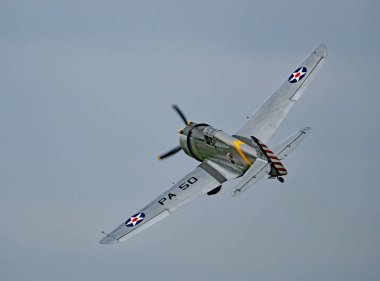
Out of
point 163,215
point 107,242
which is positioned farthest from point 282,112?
point 107,242

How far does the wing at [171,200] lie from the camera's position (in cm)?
3419

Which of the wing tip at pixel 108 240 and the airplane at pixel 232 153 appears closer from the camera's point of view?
the wing tip at pixel 108 240

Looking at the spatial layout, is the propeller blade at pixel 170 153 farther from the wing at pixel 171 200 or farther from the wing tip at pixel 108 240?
the wing tip at pixel 108 240

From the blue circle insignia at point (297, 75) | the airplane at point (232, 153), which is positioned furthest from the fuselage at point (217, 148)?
the blue circle insignia at point (297, 75)

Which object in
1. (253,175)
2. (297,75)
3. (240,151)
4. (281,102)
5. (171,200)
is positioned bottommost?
(253,175)

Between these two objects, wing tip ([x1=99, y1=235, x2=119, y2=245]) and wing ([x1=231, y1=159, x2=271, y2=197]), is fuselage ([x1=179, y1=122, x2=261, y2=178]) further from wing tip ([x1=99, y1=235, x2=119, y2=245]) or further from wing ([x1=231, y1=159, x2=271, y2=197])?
wing tip ([x1=99, y1=235, x2=119, y2=245])

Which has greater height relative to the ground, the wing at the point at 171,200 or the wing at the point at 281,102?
the wing at the point at 281,102

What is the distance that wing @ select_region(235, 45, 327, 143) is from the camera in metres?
38.6

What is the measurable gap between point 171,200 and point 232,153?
3.02m

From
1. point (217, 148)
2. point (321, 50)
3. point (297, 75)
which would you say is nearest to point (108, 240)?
point (217, 148)

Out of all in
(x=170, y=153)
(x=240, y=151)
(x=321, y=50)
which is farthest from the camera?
(x=321, y=50)

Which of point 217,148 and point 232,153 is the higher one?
point 217,148

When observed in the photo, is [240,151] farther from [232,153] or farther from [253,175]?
[253,175]

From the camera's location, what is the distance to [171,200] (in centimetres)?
3556
